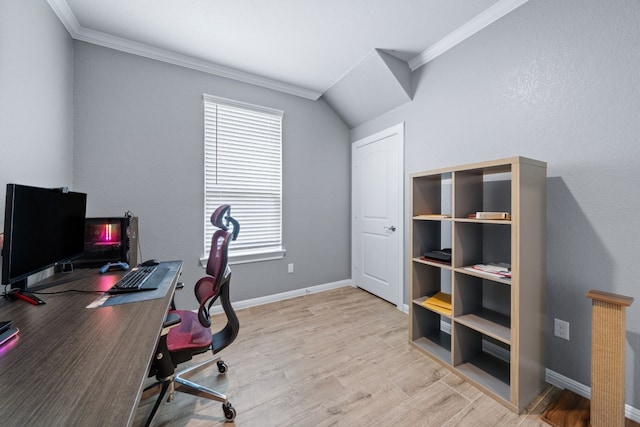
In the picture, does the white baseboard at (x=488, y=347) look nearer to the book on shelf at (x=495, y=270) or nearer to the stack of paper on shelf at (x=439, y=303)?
the stack of paper on shelf at (x=439, y=303)

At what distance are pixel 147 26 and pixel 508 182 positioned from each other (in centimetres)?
327

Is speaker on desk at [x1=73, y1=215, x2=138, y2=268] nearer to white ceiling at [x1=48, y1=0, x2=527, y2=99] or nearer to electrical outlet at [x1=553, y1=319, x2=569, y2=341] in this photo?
white ceiling at [x1=48, y1=0, x2=527, y2=99]

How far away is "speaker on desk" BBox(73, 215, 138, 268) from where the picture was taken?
197 cm

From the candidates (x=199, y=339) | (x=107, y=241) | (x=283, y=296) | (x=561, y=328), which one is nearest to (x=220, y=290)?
(x=199, y=339)

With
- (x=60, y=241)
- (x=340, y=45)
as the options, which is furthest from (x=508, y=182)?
(x=60, y=241)

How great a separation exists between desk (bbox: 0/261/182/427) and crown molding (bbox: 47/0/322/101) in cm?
221

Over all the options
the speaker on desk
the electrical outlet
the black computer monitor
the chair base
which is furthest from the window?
the electrical outlet

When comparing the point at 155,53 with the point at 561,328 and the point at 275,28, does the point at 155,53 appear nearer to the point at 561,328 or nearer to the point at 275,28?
the point at 275,28

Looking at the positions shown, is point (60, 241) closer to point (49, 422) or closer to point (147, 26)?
point (49, 422)

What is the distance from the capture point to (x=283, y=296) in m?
3.18

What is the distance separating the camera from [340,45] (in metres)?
2.42

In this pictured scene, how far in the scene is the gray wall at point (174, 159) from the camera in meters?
2.26

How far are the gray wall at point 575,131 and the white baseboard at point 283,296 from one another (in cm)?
231

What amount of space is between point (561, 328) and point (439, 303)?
75 centimetres
